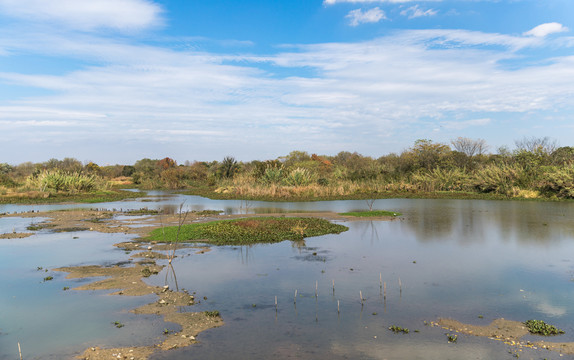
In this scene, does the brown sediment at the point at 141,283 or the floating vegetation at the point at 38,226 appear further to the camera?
the floating vegetation at the point at 38,226

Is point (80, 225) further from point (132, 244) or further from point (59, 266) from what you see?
point (59, 266)

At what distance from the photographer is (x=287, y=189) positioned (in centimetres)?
3875

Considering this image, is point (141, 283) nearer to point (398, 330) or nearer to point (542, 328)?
point (398, 330)

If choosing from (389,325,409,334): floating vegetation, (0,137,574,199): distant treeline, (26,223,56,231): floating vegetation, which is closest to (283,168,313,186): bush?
(0,137,574,199): distant treeline

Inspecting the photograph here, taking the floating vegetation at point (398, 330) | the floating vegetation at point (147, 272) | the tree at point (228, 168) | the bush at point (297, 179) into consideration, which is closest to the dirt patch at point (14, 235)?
the floating vegetation at point (147, 272)

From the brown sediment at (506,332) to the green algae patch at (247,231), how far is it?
32.2 ft

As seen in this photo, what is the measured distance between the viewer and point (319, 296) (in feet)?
32.1

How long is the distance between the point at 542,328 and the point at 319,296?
459 cm

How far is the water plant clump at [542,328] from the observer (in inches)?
299

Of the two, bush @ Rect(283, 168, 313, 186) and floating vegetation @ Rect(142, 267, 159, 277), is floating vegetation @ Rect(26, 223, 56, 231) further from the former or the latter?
bush @ Rect(283, 168, 313, 186)

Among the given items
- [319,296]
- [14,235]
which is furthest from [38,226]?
[319,296]

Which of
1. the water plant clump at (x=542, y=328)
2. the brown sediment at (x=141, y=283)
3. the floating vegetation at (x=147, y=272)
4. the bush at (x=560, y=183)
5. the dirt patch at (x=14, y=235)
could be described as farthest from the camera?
the bush at (x=560, y=183)

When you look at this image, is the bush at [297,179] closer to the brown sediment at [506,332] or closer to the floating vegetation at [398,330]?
the brown sediment at [506,332]

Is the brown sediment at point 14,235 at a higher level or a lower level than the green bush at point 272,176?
lower
